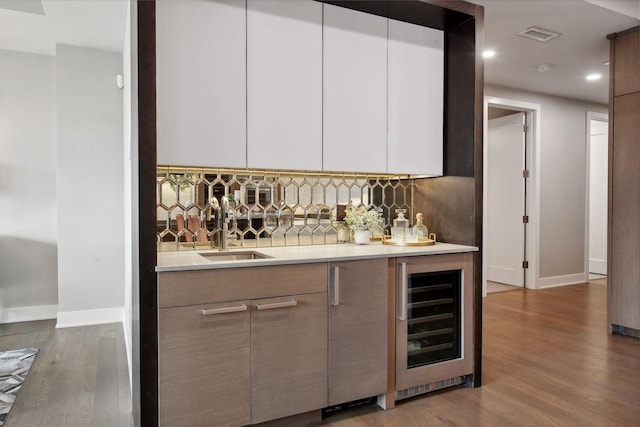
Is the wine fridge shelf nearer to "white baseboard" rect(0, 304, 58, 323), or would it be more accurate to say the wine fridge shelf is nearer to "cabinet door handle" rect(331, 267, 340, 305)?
"cabinet door handle" rect(331, 267, 340, 305)

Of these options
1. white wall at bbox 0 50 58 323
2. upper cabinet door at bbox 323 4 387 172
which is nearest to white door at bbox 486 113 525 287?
upper cabinet door at bbox 323 4 387 172

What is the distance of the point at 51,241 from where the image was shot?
161 inches

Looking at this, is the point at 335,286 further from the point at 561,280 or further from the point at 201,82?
the point at 561,280

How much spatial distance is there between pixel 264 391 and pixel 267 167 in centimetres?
113

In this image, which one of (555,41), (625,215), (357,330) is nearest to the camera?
(357,330)

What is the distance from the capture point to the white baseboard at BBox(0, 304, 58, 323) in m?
→ 3.95

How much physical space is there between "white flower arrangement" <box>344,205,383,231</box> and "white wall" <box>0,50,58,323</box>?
3087 millimetres

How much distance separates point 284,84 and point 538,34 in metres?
2.64

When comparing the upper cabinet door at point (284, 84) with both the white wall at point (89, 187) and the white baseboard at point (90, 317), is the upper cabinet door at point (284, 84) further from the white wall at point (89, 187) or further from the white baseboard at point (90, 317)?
the white baseboard at point (90, 317)

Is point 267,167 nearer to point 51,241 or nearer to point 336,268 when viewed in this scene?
point 336,268

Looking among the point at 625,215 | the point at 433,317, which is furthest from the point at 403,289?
the point at 625,215

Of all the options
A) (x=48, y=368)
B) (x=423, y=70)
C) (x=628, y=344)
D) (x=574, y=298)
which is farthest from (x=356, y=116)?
(x=574, y=298)

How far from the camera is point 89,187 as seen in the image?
12.8ft

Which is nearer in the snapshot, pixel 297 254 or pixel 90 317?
pixel 297 254
